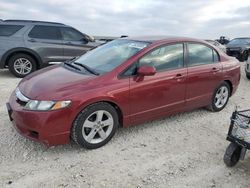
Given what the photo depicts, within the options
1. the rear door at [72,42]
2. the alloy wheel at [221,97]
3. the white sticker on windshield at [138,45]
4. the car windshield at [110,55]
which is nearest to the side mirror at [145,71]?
the car windshield at [110,55]

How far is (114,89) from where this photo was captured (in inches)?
167

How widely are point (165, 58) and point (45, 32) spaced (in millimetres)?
5707

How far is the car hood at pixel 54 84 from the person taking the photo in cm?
391

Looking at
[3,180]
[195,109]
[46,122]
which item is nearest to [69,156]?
[46,122]

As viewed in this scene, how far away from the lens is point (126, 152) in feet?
13.7

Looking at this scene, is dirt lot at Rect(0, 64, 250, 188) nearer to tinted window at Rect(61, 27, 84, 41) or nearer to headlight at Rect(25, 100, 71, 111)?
headlight at Rect(25, 100, 71, 111)

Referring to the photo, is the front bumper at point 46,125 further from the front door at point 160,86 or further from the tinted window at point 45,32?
the tinted window at point 45,32

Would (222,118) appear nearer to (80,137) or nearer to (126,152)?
(126,152)

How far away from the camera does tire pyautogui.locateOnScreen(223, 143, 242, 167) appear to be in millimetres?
3793

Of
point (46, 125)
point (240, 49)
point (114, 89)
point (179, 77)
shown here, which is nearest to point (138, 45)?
point (179, 77)

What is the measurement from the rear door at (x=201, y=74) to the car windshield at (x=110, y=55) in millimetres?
979

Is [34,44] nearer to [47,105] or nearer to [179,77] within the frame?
[179,77]

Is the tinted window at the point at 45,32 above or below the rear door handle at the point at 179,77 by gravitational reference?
above

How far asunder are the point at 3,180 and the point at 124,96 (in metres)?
1.85
